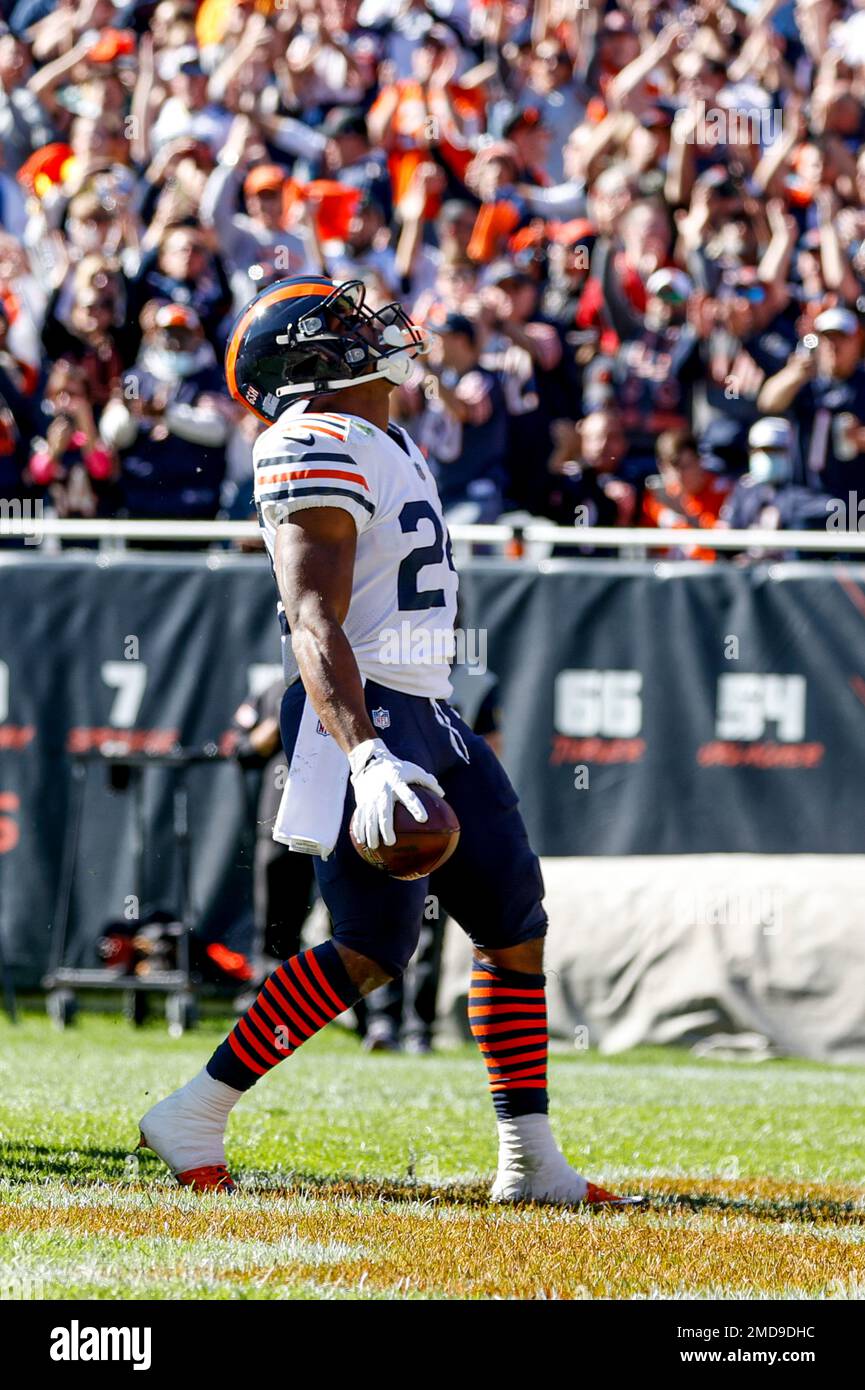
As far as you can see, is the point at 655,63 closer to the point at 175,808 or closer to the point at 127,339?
the point at 127,339

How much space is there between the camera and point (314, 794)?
4668 mm

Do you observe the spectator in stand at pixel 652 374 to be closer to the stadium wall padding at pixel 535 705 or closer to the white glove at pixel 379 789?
the stadium wall padding at pixel 535 705

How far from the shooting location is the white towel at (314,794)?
15.2ft

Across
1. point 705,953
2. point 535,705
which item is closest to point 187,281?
point 535,705

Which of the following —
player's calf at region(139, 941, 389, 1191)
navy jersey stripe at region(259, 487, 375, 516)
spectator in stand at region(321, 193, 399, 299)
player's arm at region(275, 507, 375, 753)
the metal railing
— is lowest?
player's calf at region(139, 941, 389, 1191)

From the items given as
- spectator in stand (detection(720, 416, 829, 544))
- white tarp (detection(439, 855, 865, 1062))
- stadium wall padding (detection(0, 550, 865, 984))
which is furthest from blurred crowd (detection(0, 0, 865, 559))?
white tarp (detection(439, 855, 865, 1062))

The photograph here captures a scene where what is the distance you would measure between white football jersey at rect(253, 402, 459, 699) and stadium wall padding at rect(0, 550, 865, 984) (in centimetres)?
488

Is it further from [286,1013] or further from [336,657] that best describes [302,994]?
[336,657]

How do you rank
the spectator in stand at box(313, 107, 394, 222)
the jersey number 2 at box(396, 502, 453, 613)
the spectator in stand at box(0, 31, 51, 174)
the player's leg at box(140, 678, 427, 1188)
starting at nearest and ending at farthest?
the player's leg at box(140, 678, 427, 1188)
the jersey number 2 at box(396, 502, 453, 613)
the spectator in stand at box(313, 107, 394, 222)
the spectator in stand at box(0, 31, 51, 174)

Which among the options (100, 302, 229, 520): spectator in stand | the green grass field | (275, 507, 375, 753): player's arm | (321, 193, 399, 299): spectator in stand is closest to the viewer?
the green grass field

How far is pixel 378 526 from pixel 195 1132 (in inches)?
60.7

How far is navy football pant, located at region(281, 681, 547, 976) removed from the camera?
4719 millimetres

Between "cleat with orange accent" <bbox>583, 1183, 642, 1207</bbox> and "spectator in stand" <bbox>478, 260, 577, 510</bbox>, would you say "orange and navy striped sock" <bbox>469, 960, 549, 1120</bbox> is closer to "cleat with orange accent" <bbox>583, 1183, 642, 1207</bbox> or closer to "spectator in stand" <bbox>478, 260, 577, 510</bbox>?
"cleat with orange accent" <bbox>583, 1183, 642, 1207</bbox>
